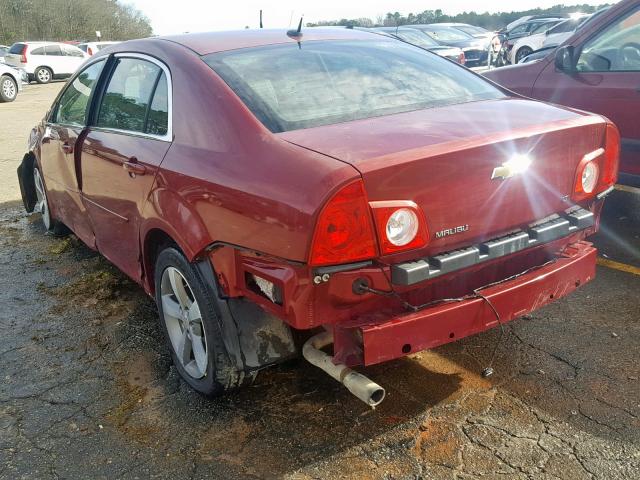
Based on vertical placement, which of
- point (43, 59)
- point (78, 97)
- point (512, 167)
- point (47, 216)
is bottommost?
point (47, 216)

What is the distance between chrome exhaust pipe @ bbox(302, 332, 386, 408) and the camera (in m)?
2.41

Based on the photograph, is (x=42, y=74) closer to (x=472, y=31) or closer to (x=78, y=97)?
(x=472, y=31)

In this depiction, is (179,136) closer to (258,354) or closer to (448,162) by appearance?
(258,354)

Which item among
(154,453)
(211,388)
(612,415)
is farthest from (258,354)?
(612,415)

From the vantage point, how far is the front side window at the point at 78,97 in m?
4.17

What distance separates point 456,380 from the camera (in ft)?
10.0

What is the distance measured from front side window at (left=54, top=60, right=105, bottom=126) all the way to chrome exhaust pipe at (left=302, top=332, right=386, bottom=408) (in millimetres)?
2388

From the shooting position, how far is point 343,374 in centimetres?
251

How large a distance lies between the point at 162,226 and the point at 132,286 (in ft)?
5.51

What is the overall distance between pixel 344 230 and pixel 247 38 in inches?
65.6

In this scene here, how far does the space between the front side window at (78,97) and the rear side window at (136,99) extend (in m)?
0.28

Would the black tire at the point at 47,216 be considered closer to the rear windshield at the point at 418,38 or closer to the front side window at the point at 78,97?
the front side window at the point at 78,97

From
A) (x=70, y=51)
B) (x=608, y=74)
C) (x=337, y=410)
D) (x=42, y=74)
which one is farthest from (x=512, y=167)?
(x=70, y=51)

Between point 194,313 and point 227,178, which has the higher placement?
point 227,178
